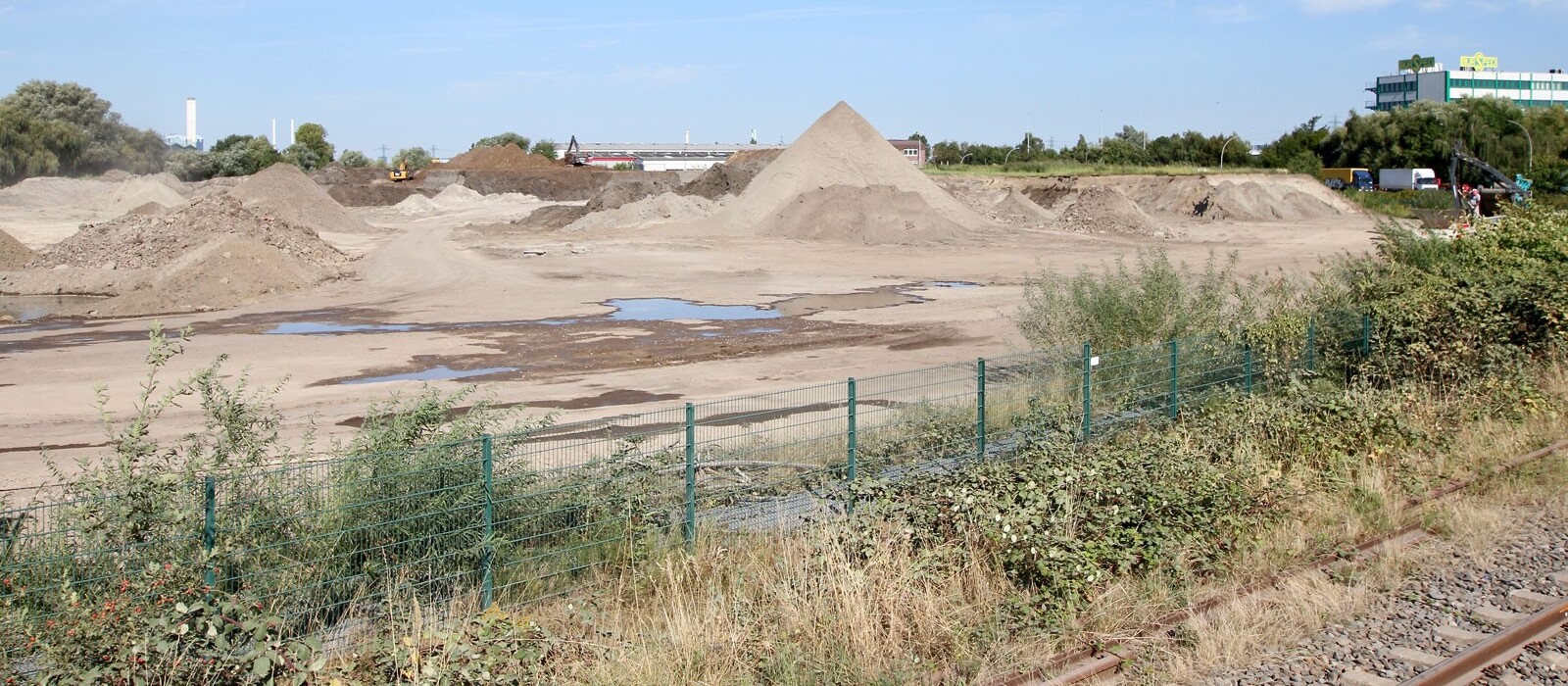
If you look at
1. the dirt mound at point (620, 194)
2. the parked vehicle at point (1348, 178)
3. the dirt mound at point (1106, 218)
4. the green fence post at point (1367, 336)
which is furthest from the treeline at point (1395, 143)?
the green fence post at point (1367, 336)

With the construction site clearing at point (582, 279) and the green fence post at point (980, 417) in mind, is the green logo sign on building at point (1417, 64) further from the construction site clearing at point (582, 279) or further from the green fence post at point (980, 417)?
the green fence post at point (980, 417)

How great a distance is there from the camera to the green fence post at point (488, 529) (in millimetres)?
8477

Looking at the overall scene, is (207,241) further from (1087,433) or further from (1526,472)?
(1526,472)

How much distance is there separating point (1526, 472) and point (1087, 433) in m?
4.00

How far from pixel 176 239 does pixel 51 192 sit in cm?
5241

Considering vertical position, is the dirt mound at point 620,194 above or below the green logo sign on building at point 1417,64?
below

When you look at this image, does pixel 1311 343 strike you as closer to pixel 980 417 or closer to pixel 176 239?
pixel 980 417

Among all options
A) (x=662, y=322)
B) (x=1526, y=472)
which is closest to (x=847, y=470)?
(x=1526, y=472)

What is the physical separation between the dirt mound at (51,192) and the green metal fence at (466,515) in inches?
3299

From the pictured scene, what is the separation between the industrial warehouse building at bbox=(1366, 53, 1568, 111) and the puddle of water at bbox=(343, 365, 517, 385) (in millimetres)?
167259

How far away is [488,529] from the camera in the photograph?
8.59 m

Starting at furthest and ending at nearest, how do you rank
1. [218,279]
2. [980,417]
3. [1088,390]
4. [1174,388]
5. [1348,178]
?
[1348,178] → [218,279] → [1174,388] → [1088,390] → [980,417]

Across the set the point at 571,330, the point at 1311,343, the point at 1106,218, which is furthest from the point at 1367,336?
the point at 1106,218

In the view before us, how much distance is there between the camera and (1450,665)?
7.47 metres
